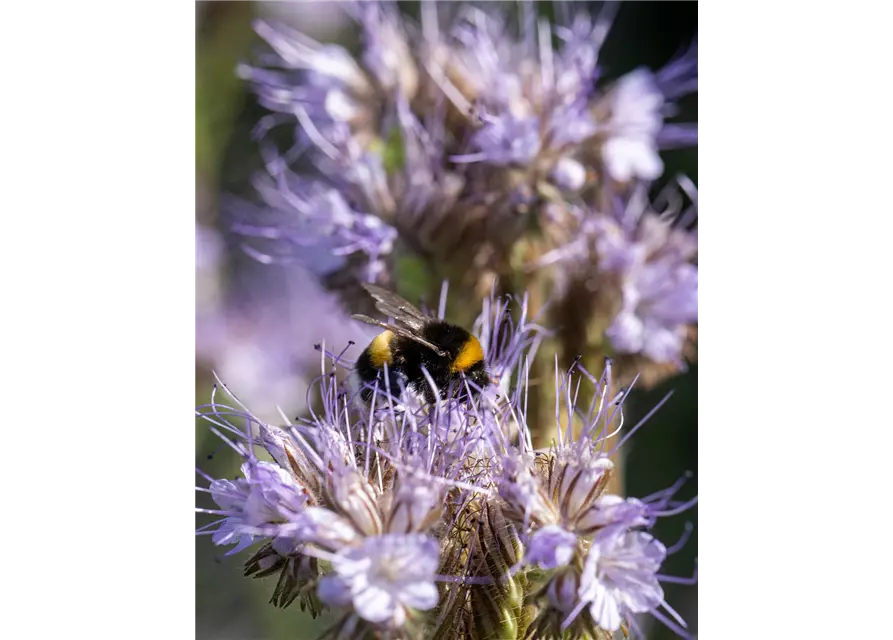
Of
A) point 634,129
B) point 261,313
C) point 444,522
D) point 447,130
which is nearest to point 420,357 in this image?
point 444,522

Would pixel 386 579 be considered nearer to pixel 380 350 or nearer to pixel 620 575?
pixel 620 575

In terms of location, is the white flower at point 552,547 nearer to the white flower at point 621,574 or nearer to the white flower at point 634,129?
the white flower at point 621,574

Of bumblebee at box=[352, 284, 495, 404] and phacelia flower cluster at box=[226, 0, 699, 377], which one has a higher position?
phacelia flower cluster at box=[226, 0, 699, 377]

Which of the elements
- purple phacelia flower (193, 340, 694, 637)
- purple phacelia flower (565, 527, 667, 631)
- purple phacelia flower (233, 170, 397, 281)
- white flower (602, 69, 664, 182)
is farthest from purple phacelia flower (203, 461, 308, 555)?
white flower (602, 69, 664, 182)

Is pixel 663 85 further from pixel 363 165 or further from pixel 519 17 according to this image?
pixel 363 165

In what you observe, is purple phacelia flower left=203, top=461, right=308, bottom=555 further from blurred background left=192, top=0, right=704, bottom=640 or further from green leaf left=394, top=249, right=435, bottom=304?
green leaf left=394, top=249, right=435, bottom=304

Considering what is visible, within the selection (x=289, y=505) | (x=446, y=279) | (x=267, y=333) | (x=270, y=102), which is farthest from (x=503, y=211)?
(x=267, y=333)
